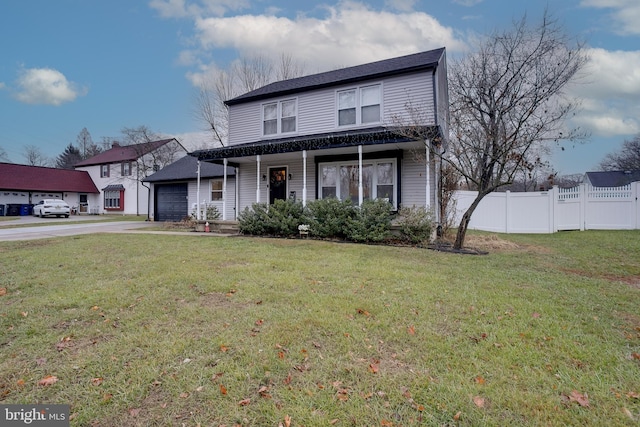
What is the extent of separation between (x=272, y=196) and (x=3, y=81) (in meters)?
19.2

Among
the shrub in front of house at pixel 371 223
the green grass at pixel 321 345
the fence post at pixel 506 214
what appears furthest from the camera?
the fence post at pixel 506 214

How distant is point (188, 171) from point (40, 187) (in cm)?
2063

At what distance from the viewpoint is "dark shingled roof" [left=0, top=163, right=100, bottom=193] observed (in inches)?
1130

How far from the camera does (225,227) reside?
13.3 m

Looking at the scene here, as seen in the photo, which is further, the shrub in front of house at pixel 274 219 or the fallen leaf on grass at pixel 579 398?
the shrub in front of house at pixel 274 219

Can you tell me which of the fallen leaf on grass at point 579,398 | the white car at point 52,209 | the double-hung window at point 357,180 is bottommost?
the fallen leaf on grass at point 579,398

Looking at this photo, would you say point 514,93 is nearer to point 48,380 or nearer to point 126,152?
point 48,380

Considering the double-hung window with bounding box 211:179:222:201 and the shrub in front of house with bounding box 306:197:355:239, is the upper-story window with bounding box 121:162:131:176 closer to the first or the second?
the double-hung window with bounding box 211:179:222:201

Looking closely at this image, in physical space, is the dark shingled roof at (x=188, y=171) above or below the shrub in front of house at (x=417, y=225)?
above

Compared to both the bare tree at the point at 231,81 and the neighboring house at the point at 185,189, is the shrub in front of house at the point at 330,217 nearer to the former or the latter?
the neighboring house at the point at 185,189

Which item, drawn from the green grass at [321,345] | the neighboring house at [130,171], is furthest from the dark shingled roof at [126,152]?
the green grass at [321,345]

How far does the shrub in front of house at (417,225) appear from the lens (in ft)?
30.5

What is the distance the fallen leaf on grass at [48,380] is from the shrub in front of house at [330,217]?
318 inches

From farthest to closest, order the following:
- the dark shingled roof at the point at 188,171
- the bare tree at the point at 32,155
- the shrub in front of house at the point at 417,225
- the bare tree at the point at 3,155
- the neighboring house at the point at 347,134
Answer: the bare tree at the point at 32,155 → the bare tree at the point at 3,155 → the dark shingled roof at the point at 188,171 → the neighboring house at the point at 347,134 → the shrub in front of house at the point at 417,225
